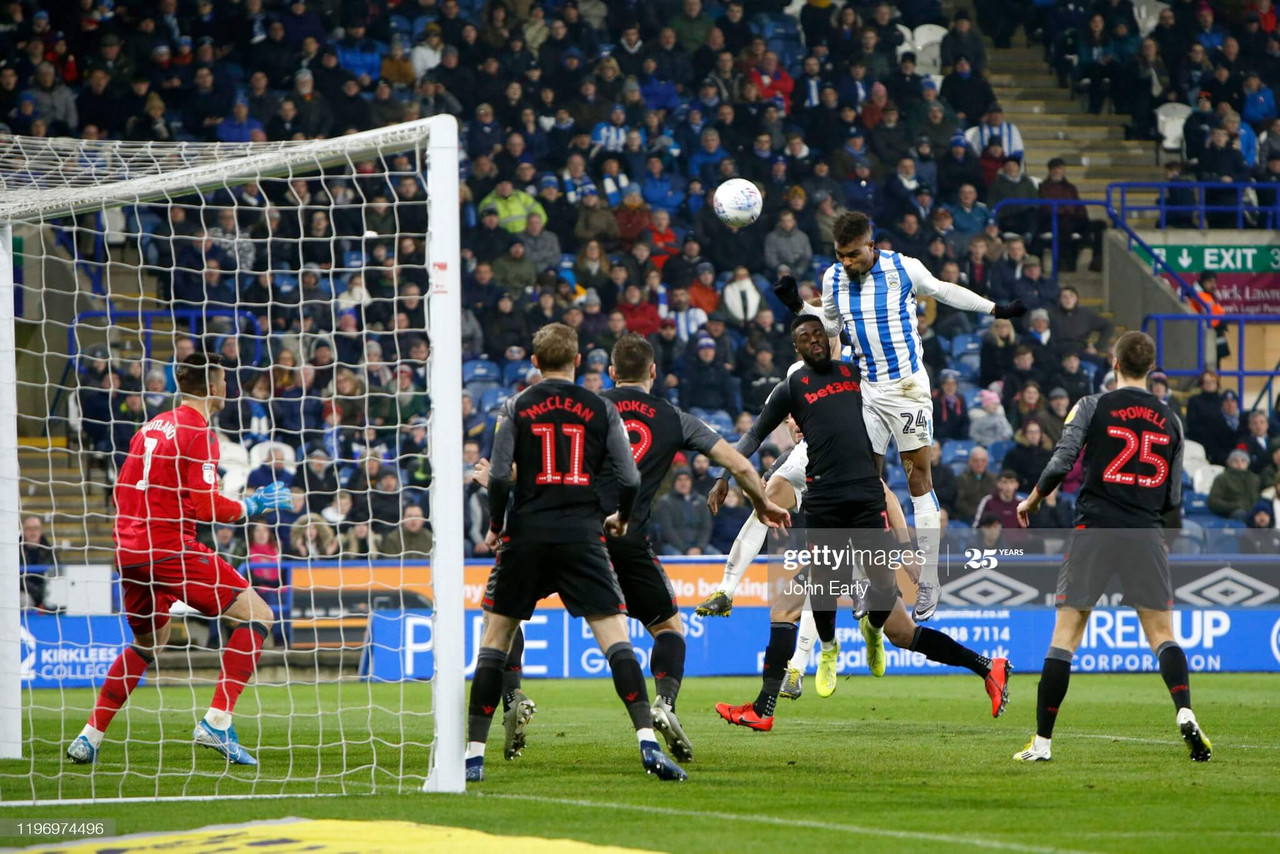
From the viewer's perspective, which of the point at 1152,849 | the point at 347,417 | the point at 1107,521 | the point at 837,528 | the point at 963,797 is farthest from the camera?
the point at 347,417

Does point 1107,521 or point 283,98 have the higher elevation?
point 283,98

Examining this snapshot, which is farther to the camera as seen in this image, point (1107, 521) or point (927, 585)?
point (927, 585)

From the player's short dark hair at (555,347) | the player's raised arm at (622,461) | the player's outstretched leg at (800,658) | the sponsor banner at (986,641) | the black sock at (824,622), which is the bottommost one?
the sponsor banner at (986,641)

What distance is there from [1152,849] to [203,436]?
17.4 ft

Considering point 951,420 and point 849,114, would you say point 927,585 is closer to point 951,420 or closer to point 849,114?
point 951,420

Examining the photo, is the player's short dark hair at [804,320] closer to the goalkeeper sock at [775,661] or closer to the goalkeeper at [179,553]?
the goalkeeper sock at [775,661]

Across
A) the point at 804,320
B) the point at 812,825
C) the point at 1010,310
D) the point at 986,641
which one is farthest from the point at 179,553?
the point at 986,641

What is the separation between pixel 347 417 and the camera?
17.2 m

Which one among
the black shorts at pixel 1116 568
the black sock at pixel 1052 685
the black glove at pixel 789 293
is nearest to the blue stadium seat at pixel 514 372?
the black glove at pixel 789 293

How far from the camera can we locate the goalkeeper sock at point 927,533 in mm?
9992

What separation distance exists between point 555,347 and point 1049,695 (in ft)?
10.5

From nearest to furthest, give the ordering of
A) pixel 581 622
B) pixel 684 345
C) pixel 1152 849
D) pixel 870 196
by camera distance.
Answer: pixel 1152 849
pixel 581 622
pixel 684 345
pixel 870 196

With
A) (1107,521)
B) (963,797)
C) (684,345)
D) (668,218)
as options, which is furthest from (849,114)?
(963,797)

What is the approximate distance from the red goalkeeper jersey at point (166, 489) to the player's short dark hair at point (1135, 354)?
4.78 metres
